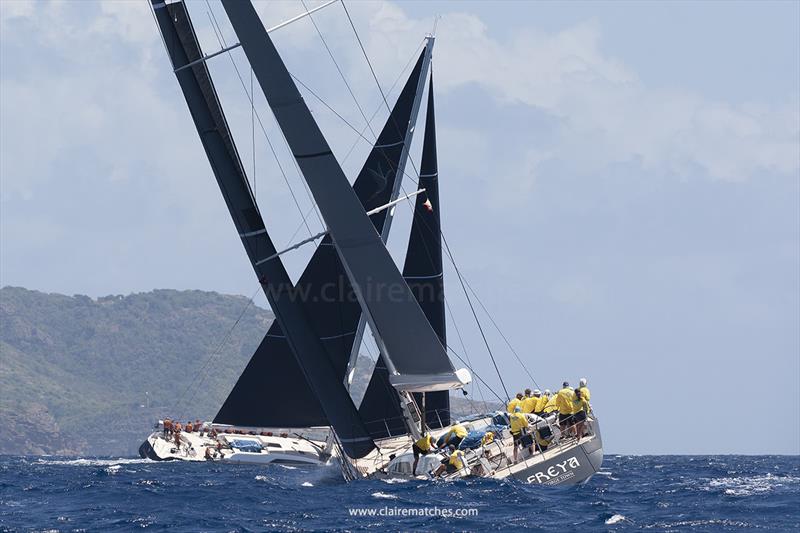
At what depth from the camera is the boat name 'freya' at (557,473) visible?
76.0 ft

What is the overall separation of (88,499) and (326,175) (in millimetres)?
6831

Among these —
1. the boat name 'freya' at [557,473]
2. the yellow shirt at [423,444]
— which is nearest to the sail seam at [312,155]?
the yellow shirt at [423,444]

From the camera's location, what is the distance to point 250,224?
79.1ft

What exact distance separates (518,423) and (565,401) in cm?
122

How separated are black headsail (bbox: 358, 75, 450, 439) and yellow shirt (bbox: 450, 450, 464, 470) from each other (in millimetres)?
8154

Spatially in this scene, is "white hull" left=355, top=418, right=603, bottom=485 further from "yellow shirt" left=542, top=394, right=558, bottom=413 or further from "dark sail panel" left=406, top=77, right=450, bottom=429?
"dark sail panel" left=406, top=77, right=450, bottom=429

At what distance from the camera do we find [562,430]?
24109mm

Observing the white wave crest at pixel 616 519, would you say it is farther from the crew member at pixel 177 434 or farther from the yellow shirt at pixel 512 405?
the crew member at pixel 177 434

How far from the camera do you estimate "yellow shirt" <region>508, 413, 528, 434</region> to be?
23547mm

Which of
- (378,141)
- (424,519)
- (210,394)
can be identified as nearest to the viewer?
(424,519)

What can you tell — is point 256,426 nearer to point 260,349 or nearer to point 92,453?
point 260,349

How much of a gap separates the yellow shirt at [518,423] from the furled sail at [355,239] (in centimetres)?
130

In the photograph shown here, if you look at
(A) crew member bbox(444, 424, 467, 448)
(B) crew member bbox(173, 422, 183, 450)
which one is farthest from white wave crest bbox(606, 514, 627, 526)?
(B) crew member bbox(173, 422, 183, 450)

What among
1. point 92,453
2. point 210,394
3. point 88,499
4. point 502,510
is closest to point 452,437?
point 502,510
